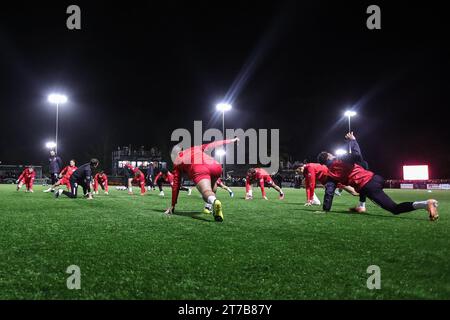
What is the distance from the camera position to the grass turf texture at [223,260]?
10.7 feet

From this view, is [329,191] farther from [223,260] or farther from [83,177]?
[83,177]

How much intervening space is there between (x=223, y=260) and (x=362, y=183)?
5336mm

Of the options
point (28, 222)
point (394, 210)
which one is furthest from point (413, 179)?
point (28, 222)

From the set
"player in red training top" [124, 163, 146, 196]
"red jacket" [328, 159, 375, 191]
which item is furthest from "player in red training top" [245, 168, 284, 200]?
"red jacket" [328, 159, 375, 191]

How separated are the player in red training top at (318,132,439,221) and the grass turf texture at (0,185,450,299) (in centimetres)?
68

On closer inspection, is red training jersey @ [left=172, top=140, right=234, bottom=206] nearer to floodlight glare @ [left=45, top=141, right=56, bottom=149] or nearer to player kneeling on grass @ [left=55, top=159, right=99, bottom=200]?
player kneeling on grass @ [left=55, top=159, right=99, bottom=200]

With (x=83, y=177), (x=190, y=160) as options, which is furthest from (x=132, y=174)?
(x=190, y=160)

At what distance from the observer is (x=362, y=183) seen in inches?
344

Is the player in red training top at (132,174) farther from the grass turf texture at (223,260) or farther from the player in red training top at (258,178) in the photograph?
the grass turf texture at (223,260)

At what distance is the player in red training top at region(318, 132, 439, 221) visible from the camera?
8094mm

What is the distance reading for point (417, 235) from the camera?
6211mm

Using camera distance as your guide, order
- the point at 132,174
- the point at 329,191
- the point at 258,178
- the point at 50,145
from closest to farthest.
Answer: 1. the point at 329,191
2. the point at 258,178
3. the point at 132,174
4. the point at 50,145

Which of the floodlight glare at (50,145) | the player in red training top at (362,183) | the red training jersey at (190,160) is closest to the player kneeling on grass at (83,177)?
the red training jersey at (190,160)

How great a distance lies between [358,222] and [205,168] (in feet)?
11.0
